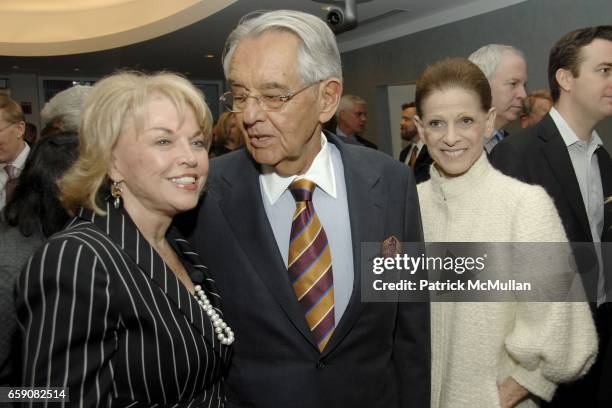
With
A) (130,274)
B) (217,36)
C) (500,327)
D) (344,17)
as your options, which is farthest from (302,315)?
(217,36)

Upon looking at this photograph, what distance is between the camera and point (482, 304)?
1534 millimetres

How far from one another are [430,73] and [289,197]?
583mm

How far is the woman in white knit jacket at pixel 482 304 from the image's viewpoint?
1.47 m

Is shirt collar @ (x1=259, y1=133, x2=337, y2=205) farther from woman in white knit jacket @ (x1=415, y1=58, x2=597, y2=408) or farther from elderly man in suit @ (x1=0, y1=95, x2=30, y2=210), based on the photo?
elderly man in suit @ (x1=0, y1=95, x2=30, y2=210)

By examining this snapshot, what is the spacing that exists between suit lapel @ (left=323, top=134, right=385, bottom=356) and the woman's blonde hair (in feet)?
1.77

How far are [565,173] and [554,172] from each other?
4cm

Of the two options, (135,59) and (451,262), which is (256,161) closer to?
(451,262)

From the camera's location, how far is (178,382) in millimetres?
1257

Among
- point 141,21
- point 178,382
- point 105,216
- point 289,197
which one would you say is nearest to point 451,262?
point 289,197

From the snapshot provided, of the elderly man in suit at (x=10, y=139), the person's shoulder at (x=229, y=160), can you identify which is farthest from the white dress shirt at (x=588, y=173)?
the elderly man in suit at (x=10, y=139)

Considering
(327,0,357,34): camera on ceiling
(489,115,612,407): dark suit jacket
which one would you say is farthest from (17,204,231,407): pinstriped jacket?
(327,0,357,34): camera on ceiling

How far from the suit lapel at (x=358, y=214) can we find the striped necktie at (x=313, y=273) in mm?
43

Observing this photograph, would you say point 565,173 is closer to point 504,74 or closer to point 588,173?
point 588,173

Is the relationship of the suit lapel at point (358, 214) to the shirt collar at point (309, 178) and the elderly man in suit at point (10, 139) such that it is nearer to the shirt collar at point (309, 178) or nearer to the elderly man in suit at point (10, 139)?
the shirt collar at point (309, 178)
